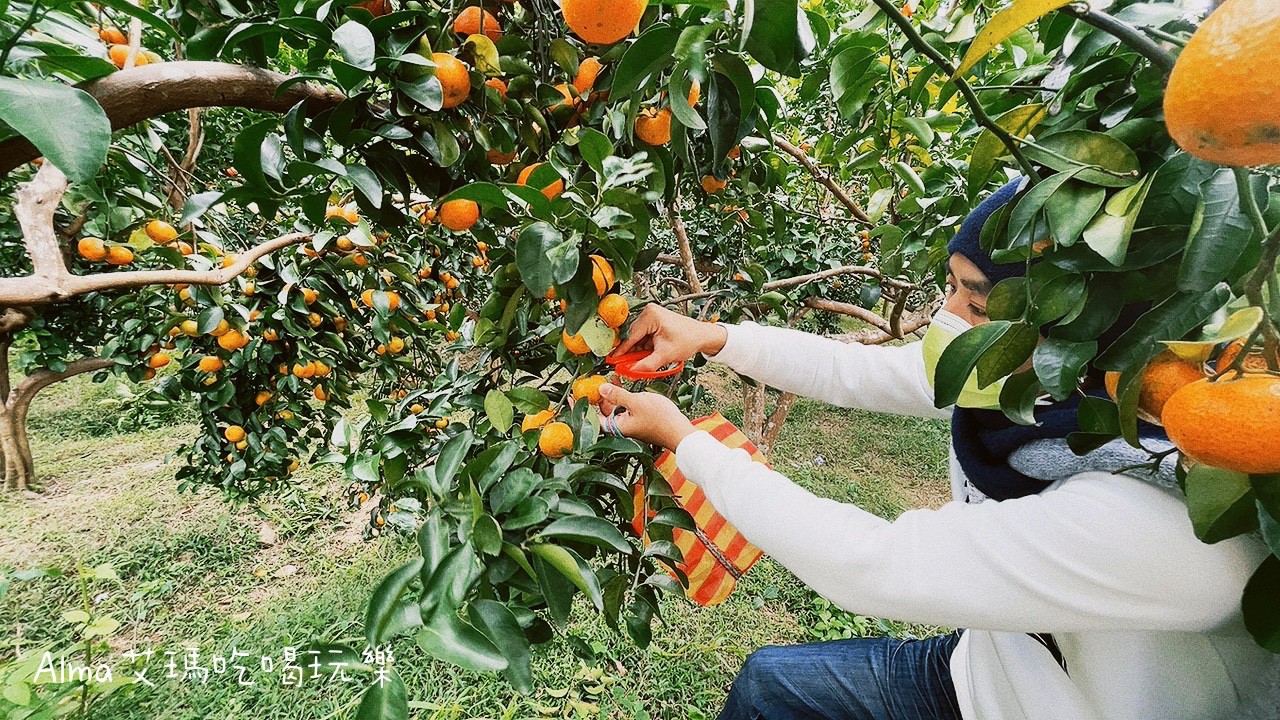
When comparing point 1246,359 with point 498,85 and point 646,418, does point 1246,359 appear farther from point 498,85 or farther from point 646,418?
point 498,85

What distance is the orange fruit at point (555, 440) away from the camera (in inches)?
27.6

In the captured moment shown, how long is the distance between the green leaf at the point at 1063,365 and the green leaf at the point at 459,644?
47 cm

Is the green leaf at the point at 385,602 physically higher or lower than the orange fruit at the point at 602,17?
lower

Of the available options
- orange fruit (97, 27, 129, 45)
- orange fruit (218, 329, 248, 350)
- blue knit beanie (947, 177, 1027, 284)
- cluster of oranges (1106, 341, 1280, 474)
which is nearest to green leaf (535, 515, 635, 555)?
cluster of oranges (1106, 341, 1280, 474)

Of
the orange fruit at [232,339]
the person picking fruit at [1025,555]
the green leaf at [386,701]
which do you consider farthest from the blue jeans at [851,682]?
Result: the orange fruit at [232,339]

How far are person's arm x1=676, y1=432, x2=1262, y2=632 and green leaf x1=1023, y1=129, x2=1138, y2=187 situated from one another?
316 millimetres

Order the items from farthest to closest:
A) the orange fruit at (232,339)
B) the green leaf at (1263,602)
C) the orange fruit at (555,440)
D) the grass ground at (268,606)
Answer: the grass ground at (268,606) < the orange fruit at (232,339) < the orange fruit at (555,440) < the green leaf at (1263,602)

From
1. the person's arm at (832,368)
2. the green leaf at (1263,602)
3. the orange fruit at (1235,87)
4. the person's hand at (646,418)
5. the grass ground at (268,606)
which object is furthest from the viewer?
the grass ground at (268,606)

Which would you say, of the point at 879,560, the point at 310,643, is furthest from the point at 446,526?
the point at 310,643

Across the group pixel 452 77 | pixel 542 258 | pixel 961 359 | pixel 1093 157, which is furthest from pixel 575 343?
pixel 1093 157

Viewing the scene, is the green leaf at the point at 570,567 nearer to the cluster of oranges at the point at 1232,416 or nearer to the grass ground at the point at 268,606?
the cluster of oranges at the point at 1232,416

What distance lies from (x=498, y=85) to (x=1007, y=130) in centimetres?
57

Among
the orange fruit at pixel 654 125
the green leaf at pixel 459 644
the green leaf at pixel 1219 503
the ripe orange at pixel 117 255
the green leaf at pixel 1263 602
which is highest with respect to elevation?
the orange fruit at pixel 654 125

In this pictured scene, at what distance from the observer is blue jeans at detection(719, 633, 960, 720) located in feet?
3.49
